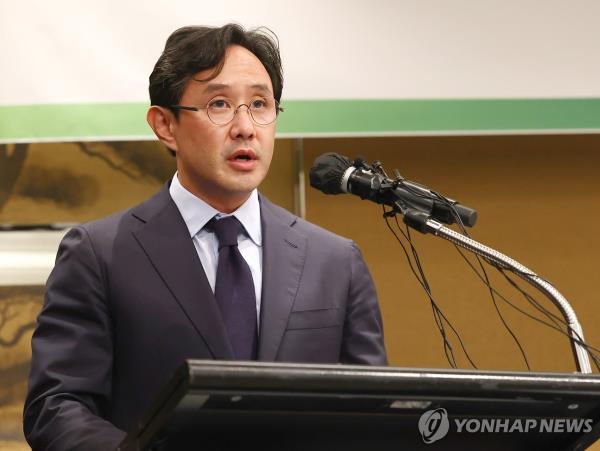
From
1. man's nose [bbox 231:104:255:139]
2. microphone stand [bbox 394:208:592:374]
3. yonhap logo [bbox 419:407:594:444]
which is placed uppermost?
man's nose [bbox 231:104:255:139]

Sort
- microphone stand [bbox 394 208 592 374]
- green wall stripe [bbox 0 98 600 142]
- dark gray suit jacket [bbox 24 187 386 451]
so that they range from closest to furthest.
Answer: microphone stand [bbox 394 208 592 374], dark gray suit jacket [bbox 24 187 386 451], green wall stripe [bbox 0 98 600 142]

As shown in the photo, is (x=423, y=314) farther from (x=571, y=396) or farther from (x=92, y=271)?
(x=571, y=396)

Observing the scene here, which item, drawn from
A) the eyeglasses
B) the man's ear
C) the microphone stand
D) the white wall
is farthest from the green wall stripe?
the microphone stand

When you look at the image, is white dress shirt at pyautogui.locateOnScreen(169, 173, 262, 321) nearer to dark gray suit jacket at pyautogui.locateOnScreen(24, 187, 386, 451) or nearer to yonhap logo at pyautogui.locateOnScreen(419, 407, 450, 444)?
dark gray suit jacket at pyautogui.locateOnScreen(24, 187, 386, 451)

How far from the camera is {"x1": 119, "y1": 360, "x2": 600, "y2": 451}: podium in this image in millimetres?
1128

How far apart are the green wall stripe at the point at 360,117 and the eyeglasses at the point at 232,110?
2.87ft

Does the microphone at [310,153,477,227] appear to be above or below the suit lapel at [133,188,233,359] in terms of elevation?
above

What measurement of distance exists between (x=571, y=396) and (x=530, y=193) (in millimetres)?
2044

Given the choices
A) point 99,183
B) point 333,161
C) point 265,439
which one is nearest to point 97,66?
point 99,183

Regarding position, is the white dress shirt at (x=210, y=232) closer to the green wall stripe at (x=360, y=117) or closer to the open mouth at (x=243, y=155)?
the open mouth at (x=243, y=155)

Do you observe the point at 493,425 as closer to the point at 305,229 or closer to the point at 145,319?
the point at 145,319

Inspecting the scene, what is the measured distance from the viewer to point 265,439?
1.22 metres

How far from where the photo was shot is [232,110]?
73.0 inches

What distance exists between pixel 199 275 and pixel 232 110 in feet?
0.94
